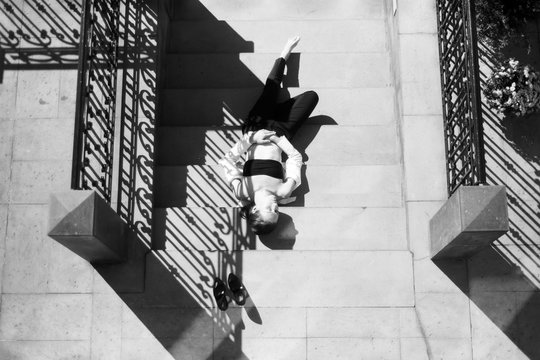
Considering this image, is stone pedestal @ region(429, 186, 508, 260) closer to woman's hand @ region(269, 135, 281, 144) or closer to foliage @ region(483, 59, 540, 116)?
foliage @ region(483, 59, 540, 116)

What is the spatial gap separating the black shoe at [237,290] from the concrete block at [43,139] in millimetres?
2388

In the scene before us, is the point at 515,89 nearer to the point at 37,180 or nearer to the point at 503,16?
the point at 503,16

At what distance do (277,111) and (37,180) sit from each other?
9.59 ft

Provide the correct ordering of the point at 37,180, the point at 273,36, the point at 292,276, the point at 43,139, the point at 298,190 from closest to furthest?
1. the point at 292,276
2. the point at 37,180
3. the point at 43,139
4. the point at 298,190
5. the point at 273,36

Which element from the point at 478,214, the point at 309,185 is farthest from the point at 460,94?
the point at 309,185

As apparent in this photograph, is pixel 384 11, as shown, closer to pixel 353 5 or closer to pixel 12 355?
pixel 353 5

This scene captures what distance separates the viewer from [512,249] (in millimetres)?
8789

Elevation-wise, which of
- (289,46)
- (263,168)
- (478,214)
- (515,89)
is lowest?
(478,214)

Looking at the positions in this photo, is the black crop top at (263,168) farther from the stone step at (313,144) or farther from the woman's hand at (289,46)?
the woman's hand at (289,46)

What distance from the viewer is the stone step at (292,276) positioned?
857 cm

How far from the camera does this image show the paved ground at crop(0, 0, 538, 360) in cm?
848

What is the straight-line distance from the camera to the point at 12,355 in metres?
8.55

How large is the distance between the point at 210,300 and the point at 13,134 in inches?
120

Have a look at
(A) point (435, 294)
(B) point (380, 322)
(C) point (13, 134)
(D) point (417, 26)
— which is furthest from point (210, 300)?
(D) point (417, 26)
